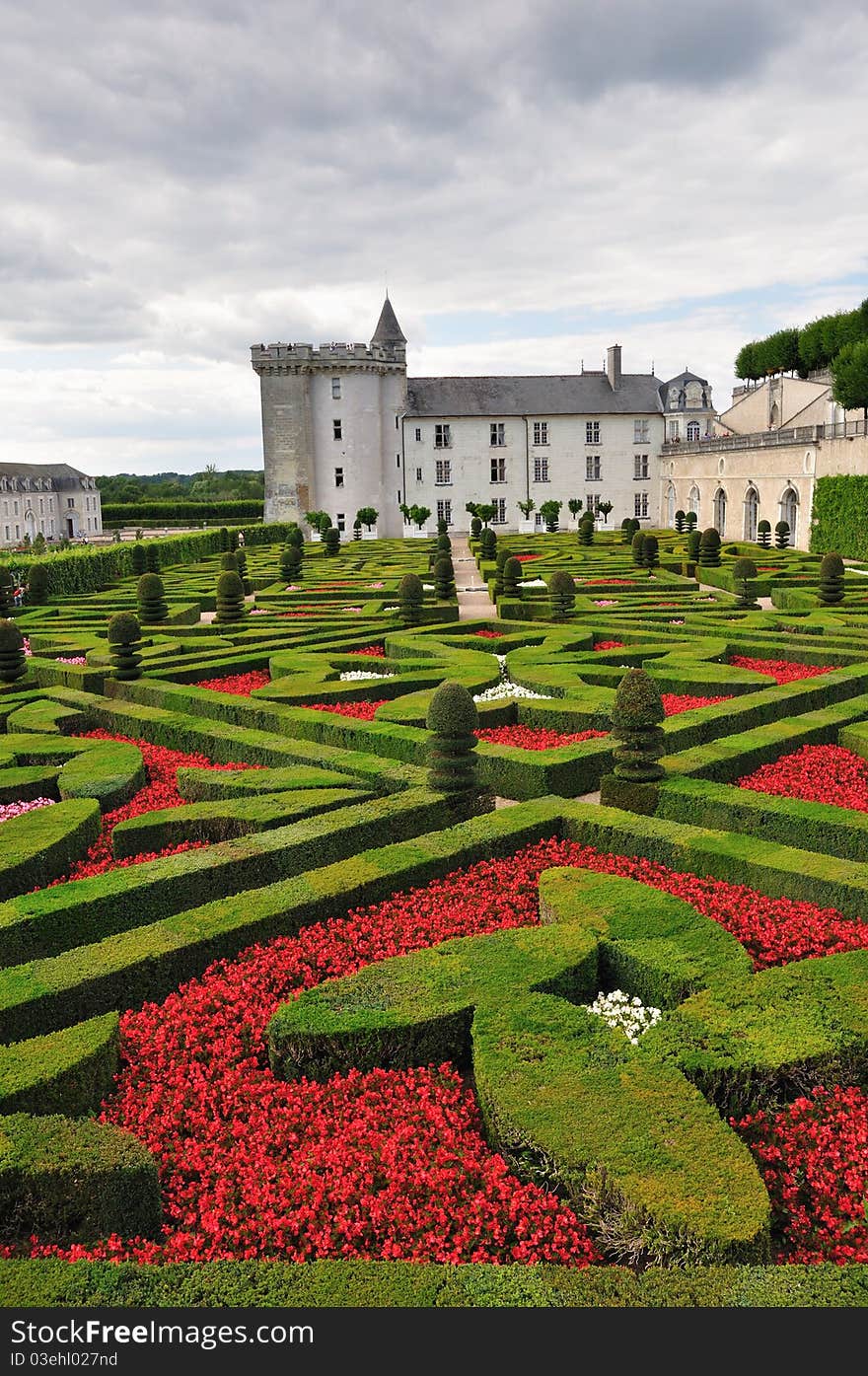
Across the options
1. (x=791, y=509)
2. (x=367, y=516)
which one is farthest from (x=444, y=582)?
(x=367, y=516)

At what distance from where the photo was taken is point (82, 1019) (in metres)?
6.06

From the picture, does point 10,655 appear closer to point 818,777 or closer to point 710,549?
point 818,777

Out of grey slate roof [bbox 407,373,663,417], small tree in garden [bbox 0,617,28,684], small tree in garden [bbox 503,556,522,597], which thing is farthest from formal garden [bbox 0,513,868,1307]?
grey slate roof [bbox 407,373,663,417]

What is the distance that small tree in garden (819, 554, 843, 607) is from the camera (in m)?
20.9

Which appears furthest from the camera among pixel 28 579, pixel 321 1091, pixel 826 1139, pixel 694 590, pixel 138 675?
pixel 28 579

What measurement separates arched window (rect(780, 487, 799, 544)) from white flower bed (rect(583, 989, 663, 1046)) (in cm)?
3829

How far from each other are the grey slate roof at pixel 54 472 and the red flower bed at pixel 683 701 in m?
74.9

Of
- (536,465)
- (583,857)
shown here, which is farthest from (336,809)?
(536,465)

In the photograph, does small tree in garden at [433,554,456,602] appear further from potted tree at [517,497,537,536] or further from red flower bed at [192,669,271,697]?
potted tree at [517,497,537,536]

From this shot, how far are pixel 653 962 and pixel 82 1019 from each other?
3.50 m

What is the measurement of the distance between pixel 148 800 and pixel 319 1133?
18.9 ft

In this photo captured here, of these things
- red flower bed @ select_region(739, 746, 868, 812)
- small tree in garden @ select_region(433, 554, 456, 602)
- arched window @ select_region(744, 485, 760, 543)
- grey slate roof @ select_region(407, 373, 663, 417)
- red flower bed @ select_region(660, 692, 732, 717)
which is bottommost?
red flower bed @ select_region(739, 746, 868, 812)

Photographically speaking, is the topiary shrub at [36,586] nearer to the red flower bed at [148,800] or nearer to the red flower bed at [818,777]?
the red flower bed at [148,800]

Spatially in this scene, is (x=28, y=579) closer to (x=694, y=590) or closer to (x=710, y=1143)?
(x=694, y=590)
